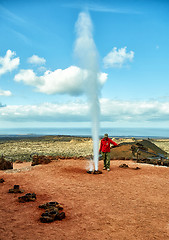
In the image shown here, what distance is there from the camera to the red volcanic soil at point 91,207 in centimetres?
455

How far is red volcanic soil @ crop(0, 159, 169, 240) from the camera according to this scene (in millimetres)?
4555

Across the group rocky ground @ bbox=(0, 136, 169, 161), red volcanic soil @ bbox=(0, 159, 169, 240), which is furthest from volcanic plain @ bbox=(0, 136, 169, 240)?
rocky ground @ bbox=(0, 136, 169, 161)

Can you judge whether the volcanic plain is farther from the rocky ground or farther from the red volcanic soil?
the rocky ground

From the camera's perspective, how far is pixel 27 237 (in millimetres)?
4223

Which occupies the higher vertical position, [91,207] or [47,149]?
[91,207]

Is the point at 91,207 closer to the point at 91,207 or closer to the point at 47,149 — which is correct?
the point at 91,207

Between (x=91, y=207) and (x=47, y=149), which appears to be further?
(x=47, y=149)

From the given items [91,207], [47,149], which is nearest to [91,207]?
[91,207]

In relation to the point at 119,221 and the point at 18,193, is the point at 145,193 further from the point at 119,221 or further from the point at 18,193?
the point at 18,193

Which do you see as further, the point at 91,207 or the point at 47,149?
the point at 47,149

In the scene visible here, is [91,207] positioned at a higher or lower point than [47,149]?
higher

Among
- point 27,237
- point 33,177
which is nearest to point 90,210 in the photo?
point 27,237

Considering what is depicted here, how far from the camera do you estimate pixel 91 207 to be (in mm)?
6215

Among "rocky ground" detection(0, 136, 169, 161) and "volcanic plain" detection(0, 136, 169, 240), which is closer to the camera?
"volcanic plain" detection(0, 136, 169, 240)
